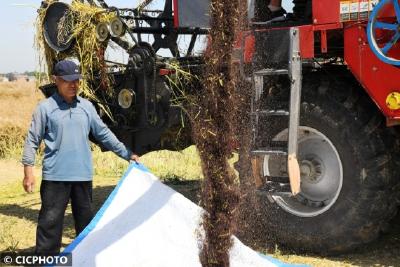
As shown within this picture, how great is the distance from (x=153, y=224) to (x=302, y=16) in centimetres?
204

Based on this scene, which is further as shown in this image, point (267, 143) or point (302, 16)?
point (302, 16)

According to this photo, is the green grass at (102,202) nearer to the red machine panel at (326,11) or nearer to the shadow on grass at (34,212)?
the shadow on grass at (34,212)

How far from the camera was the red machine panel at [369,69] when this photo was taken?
14.0ft

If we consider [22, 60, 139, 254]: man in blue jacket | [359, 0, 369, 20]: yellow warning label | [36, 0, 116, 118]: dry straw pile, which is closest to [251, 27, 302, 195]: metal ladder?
[359, 0, 369, 20]: yellow warning label

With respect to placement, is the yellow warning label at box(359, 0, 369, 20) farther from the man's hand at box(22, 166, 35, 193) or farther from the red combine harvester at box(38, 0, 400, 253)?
the man's hand at box(22, 166, 35, 193)

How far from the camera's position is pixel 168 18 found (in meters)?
6.60

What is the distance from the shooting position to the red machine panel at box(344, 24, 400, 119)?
426 cm

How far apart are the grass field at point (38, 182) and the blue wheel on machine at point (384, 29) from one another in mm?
1488

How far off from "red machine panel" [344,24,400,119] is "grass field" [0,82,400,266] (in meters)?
1.20

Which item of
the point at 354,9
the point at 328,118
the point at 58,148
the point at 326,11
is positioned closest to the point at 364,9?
the point at 354,9

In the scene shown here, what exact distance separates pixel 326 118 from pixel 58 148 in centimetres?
198

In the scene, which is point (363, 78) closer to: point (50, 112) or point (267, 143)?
point (267, 143)

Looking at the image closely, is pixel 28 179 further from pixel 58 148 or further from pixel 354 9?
pixel 354 9

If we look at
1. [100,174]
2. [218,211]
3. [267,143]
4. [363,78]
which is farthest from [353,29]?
[100,174]
